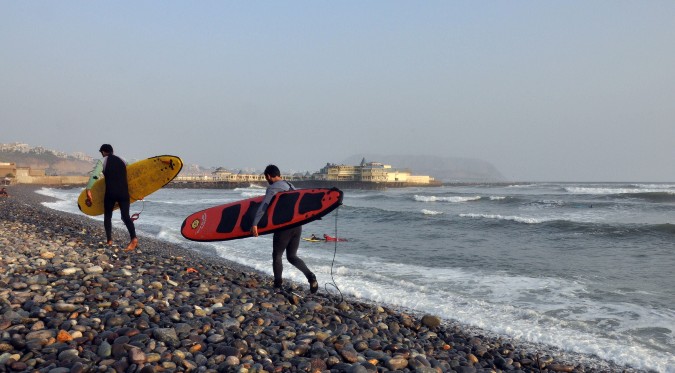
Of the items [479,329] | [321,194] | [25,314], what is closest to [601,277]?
[479,329]

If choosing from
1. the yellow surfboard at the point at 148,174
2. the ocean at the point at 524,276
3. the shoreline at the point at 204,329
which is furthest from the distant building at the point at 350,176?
the shoreline at the point at 204,329

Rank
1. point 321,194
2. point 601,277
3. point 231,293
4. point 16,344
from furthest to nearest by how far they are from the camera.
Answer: point 601,277, point 321,194, point 231,293, point 16,344

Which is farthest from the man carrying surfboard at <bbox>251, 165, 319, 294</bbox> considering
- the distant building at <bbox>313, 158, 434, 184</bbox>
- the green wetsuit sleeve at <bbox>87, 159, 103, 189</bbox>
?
the distant building at <bbox>313, 158, 434, 184</bbox>

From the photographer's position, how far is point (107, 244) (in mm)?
8492

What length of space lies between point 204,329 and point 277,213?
250 cm

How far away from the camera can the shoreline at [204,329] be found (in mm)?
3363

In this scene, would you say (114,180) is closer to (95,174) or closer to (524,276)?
(95,174)

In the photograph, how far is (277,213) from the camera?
6.32m

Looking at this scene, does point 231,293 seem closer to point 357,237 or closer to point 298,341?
point 298,341

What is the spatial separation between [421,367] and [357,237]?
12879mm

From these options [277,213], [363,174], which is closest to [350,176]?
[363,174]

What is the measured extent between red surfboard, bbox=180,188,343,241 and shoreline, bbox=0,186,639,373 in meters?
0.99

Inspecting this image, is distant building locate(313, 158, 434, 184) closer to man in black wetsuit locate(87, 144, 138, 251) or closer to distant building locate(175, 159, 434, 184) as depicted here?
distant building locate(175, 159, 434, 184)

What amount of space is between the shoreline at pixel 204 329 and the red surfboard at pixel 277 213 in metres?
0.99
